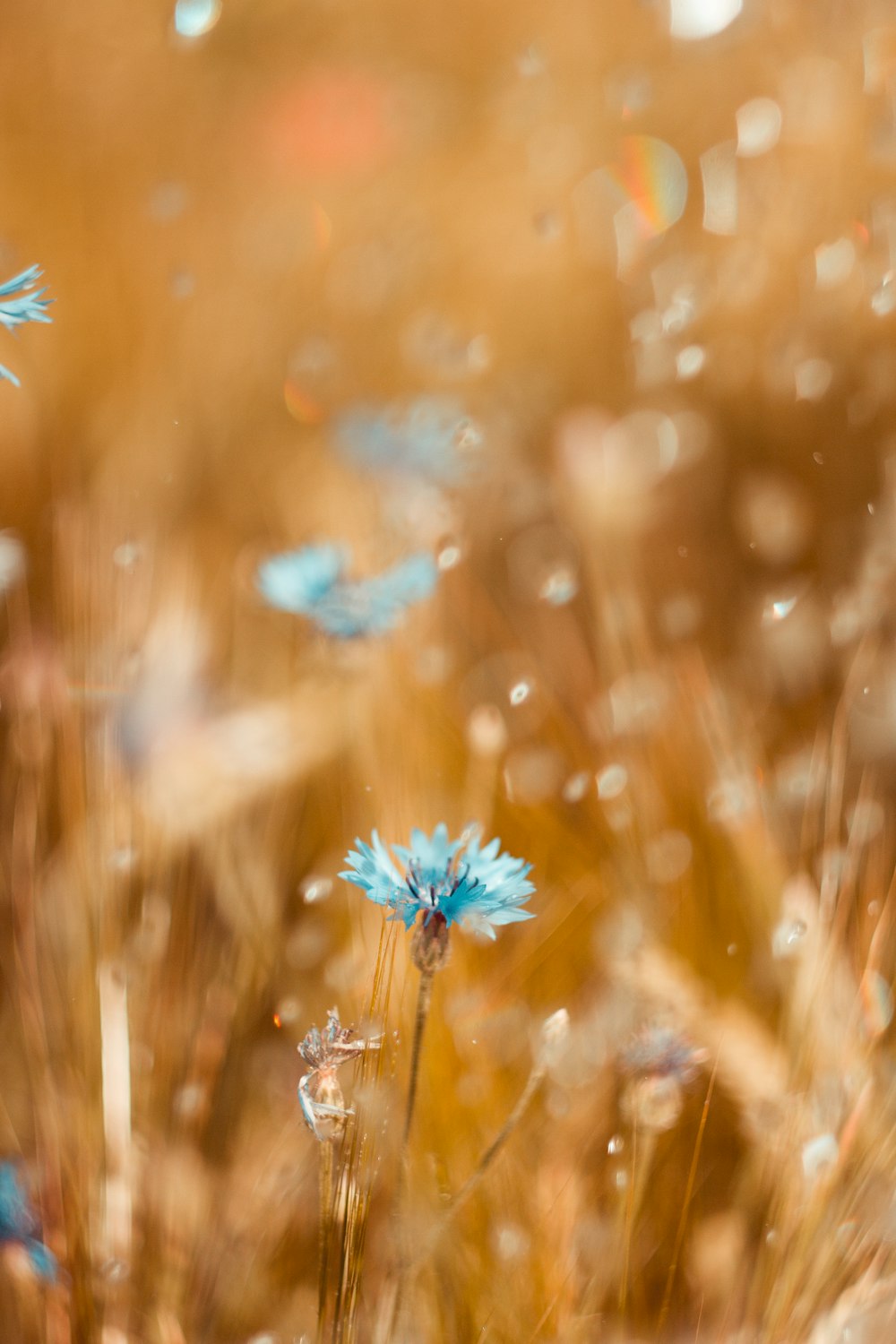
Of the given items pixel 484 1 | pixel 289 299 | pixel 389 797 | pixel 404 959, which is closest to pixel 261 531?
pixel 289 299

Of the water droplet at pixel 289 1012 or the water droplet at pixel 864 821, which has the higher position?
the water droplet at pixel 864 821

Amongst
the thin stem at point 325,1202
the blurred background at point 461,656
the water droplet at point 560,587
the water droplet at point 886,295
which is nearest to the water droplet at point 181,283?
the blurred background at point 461,656

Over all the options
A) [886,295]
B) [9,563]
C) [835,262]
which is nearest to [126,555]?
[9,563]

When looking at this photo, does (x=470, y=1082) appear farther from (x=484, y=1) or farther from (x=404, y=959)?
(x=484, y=1)

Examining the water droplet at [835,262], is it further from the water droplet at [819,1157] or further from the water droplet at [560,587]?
the water droplet at [819,1157]

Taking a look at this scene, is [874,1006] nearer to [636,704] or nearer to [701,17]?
[636,704]

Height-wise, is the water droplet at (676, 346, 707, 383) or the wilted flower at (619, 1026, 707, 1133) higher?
the water droplet at (676, 346, 707, 383)

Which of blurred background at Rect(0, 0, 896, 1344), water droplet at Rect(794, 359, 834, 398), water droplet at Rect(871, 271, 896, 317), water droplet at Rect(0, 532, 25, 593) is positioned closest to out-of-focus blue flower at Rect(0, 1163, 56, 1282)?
blurred background at Rect(0, 0, 896, 1344)

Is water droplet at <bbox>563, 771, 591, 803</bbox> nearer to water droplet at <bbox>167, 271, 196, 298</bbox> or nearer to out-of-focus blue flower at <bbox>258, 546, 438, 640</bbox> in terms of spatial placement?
out-of-focus blue flower at <bbox>258, 546, 438, 640</bbox>
